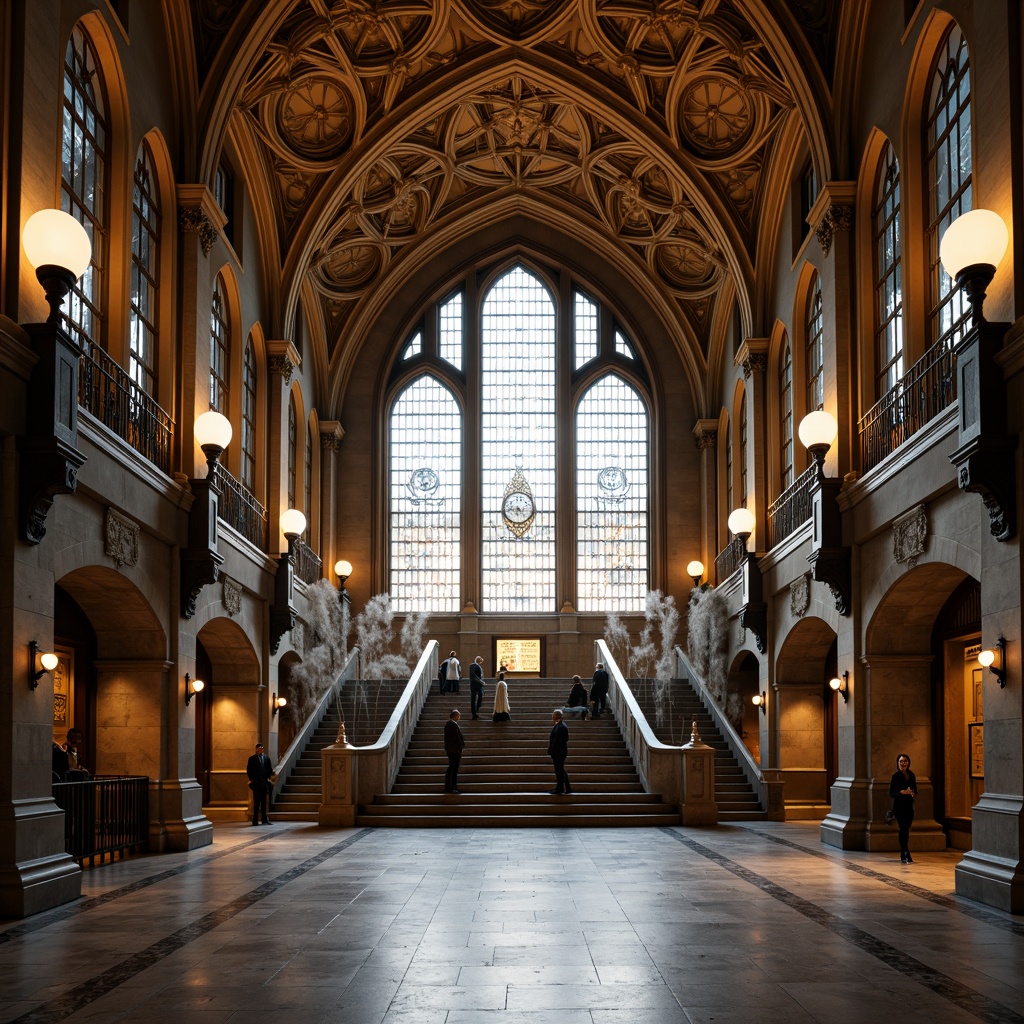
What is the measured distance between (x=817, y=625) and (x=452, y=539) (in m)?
13.8

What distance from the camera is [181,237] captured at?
61.3 ft

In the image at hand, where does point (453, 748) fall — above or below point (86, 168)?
below

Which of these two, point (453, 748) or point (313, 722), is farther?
point (313, 722)

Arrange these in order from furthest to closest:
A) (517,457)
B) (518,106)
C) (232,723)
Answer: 1. (517,457)
2. (518,106)
3. (232,723)

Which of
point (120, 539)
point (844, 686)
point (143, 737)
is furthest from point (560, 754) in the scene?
point (120, 539)

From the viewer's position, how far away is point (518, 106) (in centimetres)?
2708

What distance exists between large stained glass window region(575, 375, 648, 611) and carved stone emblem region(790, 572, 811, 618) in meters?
11.3

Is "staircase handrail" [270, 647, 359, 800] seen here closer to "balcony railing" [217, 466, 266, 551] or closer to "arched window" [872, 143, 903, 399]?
"balcony railing" [217, 466, 266, 551]

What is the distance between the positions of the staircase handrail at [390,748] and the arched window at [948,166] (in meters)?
11.3

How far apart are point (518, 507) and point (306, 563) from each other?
6.58m

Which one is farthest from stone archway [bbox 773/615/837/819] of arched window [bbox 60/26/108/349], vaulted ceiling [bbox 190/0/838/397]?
arched window [bbox 60/26/108/349]

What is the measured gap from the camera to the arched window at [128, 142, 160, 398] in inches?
675

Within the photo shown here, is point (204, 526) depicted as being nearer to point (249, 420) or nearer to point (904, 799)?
point (249, 420)

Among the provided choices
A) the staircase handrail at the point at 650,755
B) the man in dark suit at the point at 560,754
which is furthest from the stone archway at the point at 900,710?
the man in dark suit at the point at 560,754
